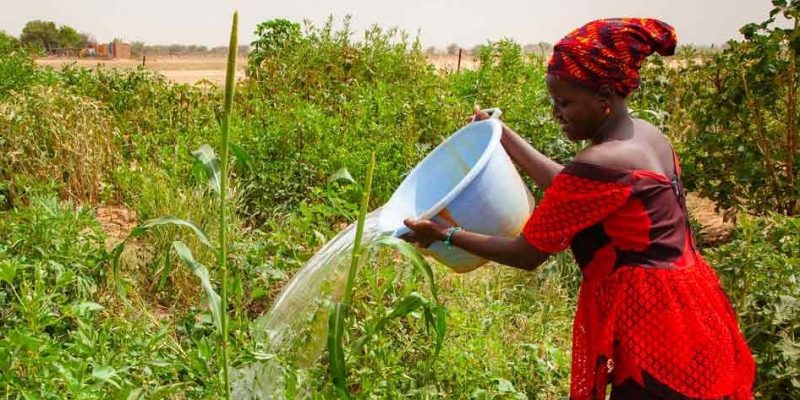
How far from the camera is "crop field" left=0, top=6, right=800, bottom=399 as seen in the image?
7.48 feet

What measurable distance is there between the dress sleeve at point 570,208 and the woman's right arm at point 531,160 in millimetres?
442

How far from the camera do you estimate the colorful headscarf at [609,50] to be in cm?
182

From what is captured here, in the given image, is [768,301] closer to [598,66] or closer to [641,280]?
[641,280]

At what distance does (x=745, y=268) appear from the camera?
2.91 m

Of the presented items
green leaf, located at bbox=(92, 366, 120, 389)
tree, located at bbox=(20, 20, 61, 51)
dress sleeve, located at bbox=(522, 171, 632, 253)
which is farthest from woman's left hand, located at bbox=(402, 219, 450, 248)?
tree, located at bbox=(20, 20, 61, 51)

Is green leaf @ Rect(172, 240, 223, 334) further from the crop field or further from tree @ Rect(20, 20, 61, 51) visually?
tree @ Rect(20, 20, 61, 51)

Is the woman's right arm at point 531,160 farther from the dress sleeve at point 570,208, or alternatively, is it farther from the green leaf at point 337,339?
the green leaf at point 337,339

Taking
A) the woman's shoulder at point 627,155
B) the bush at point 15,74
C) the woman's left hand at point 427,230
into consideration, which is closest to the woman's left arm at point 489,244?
the woman's left hand at point 427,230

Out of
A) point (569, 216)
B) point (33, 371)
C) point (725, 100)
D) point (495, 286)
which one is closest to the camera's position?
point (569, 216)

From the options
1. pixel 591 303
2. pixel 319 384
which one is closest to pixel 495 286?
pixel 319 384

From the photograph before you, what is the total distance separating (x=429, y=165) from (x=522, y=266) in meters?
0.81

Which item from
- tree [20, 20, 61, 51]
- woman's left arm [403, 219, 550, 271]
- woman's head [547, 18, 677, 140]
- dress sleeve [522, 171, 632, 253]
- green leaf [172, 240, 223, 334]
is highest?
woman's head [547, 18, 677, 140]

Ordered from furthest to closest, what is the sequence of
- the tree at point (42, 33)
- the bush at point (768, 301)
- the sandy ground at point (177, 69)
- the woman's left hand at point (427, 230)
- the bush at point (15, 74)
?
the tree at point (42, 33)
the sandy ground at point (177, 69)
the bush at point (15, 74)
the bush at point (768, 301)
the woman's left hand at point (427, 230)

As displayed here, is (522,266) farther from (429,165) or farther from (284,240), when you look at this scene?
(284,240)
